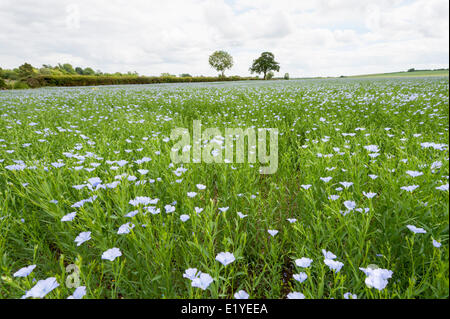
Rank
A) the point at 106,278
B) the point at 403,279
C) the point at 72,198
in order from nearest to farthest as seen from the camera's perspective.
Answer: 1. the point at 403,279
2. the point at 106,278
3. the point at 72,198

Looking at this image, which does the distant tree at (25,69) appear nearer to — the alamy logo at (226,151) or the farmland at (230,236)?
the alamy logo at (226,151)

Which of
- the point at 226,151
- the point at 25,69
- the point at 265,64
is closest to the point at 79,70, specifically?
the point at 25,69

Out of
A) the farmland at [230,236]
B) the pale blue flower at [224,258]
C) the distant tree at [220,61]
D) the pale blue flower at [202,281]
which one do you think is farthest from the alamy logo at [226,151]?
the distant tree at [220,61]

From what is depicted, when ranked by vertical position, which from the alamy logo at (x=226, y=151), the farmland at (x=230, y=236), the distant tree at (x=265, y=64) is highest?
the distant tree at (x=265, y=64)

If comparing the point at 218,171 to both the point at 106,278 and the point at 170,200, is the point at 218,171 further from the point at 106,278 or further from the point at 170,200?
the point at 106,278

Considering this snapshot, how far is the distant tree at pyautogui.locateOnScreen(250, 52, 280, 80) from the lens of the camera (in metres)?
69.0

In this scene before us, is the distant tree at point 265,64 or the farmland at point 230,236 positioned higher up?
the distant tree at point 265,64

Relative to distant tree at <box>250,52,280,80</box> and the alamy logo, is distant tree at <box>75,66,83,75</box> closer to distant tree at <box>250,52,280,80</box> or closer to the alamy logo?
distant tree at <box>250,52,280,80</box>

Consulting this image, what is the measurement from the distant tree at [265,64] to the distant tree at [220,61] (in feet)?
26.8

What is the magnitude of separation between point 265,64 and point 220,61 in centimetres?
1338

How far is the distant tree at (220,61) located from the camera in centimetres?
6556

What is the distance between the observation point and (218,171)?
8.73ft
